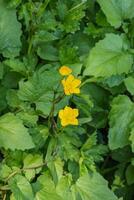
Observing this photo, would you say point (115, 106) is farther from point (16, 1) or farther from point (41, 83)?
point (16, 1)

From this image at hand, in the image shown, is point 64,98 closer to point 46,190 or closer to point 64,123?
point 64,123

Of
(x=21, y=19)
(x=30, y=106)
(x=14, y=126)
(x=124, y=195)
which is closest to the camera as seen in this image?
(x=14, y=126)

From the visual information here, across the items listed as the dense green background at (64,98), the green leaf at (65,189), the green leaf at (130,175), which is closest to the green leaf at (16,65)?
the dense green background at (64,98)

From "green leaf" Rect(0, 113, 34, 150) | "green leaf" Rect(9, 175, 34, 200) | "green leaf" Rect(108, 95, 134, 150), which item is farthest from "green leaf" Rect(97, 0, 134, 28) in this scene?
"green leaf" Rect(9, 175, 34, 200)

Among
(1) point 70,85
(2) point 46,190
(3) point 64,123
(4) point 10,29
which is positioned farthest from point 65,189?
(4) point 10,29

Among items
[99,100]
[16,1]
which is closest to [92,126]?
[99,100]

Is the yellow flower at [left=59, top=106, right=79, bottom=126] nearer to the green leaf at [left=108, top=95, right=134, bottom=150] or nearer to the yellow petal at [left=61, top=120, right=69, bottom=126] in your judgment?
the yellow petal at [left=61, top=120, right=69, bottom=126]

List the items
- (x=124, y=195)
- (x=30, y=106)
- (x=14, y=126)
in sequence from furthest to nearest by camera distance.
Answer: (x=124, y=195)
(x=30, y=106)
(x=14, y=126)

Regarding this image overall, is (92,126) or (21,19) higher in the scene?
(21,19)
